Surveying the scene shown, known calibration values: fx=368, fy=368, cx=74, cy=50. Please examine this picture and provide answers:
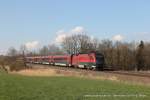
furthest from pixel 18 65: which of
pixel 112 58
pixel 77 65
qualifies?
pixel 112 58

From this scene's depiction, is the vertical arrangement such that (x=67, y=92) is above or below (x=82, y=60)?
below

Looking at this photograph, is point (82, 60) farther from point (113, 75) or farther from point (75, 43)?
point (75, 43)

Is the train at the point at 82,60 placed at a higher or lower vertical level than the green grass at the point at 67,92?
higher

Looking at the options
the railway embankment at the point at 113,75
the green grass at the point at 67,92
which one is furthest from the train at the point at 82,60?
the green grass at the point at 67,92

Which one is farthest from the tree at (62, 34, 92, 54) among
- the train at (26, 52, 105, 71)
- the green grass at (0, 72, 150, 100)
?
the green grass at (0, 72, 150, 100)

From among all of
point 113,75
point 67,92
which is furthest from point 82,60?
point 67,92

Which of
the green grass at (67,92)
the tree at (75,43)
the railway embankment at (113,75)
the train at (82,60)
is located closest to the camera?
the green grass at (67,92)

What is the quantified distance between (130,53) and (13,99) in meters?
92.6

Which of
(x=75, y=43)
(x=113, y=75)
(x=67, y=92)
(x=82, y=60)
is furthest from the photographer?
(x=75, y=43)

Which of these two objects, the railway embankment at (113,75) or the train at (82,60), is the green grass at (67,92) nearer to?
the railway embankment at (113,75)

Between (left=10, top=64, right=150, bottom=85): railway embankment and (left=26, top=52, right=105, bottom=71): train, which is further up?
(left=26, top=52, right=105, bottom=71): train

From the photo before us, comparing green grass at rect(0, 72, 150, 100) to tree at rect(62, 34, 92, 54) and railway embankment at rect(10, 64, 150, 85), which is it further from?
tree at rect(62, 34, 92, 54)

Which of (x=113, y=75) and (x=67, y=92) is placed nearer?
(x=67, y=92)

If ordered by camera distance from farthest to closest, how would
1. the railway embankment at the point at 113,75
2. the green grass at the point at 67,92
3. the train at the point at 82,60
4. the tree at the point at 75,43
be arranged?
1. the tree at the point at 75,43
2. the train at the point at 82,60
3. the railway embankment at the point at 113,75
4. the green grass at the point at 67,92
